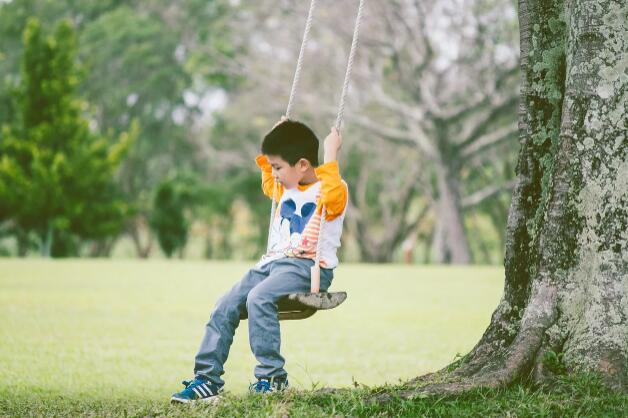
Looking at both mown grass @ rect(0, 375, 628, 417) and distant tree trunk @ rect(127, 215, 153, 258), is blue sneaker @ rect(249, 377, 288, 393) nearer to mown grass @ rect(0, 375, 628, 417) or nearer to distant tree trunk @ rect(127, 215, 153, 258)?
mown grass @ rect(0, 375, 628, 417)

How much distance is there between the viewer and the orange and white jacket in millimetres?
4309

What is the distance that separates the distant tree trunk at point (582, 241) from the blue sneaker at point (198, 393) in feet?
3.00

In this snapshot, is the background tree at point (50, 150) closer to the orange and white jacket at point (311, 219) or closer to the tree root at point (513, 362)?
the orange and white jacket at point (311, 219)

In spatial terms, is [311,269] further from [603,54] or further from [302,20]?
[302,20]

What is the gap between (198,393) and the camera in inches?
169

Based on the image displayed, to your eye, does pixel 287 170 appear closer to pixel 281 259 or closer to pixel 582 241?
pixel 281 259

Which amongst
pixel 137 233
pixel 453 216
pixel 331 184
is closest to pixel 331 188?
pixel 331 184

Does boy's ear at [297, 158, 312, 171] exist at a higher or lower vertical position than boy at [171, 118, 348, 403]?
higher

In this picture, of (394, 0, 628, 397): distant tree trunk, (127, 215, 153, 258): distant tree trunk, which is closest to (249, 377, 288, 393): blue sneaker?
(394, 0, 628, 397): distant tree trunk

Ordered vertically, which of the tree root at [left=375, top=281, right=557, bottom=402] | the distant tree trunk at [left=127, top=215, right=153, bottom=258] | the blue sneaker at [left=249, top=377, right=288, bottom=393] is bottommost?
the distant tree trunk at [left=127, top=215, right=153, bottom=258]

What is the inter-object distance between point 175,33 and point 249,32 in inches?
267

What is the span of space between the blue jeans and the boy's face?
409 mm

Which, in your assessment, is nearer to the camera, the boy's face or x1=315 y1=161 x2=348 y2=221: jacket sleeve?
x1=315 y1=161 x2=348 y2=221: jacket sleeve

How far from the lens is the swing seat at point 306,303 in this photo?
4145mm
